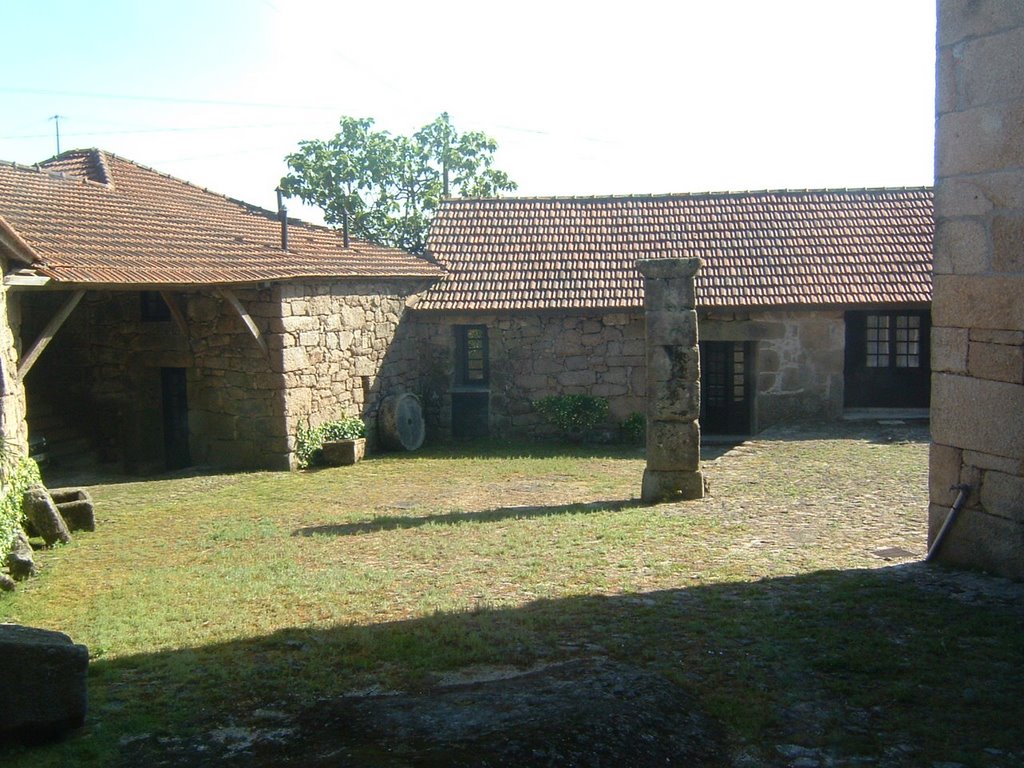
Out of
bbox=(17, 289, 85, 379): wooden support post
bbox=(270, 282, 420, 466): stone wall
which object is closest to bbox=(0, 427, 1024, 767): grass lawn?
bbox=(17, 289, 85, 379): wooden support post

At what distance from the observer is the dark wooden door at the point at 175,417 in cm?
1486

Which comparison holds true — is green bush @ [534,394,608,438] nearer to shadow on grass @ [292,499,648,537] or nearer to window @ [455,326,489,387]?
window @ [455,326,489,387]

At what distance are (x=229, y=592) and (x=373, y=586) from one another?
43.5 inches

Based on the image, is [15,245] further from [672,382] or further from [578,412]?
[578,412]

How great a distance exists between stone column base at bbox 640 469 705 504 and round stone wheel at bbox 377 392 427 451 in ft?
20.4

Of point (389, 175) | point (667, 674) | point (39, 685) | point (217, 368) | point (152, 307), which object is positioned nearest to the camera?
point (39, 685)

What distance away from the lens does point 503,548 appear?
333 inches

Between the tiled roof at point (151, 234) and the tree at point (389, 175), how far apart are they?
10.2m

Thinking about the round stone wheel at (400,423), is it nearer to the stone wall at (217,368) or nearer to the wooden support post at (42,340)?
the stone wall at (217,368)

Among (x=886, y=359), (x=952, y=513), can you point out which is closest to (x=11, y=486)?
(x=952, y=513)

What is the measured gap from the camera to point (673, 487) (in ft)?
34.7

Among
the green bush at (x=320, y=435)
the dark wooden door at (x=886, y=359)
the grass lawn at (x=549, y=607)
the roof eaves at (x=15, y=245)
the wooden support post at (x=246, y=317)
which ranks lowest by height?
the grass lawn at (x=549, y=607)

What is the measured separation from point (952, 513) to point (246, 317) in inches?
368

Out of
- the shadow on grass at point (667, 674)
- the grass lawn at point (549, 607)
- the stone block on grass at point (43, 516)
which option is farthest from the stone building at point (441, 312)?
the shadow on grass at point (667, 674)
